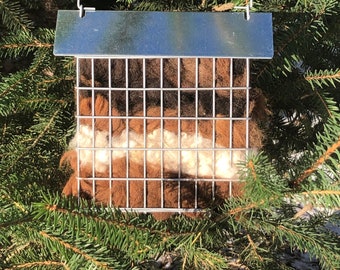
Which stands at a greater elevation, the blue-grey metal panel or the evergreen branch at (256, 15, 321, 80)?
the blue-grey metal panel

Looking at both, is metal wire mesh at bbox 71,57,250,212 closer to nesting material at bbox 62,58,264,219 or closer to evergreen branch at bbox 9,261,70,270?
nesting material at bbox 62,58,264,219

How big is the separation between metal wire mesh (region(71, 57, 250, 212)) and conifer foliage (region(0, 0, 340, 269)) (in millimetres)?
47

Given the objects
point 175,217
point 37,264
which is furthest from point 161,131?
point 37,264

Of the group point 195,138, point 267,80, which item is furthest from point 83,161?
point 267,80

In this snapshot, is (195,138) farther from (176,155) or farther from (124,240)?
(124,240)

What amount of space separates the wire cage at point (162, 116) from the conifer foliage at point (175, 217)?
1.8 inches

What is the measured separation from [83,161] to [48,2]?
2.37ft

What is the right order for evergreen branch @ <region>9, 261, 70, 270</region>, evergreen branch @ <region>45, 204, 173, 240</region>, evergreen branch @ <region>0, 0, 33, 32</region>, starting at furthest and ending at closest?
1. evergreen branch @ <region>0, 0, 33, 32</region>
2. evergreen branch @ <region>9, 261, 70, 270</region>
3. evergreen branch @ <region>45, 204, 173, 240</region>

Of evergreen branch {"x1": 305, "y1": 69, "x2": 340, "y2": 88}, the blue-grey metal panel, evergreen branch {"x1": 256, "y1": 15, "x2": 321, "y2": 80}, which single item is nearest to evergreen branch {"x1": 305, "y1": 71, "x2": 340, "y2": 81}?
evergreen branch {"x1": 305, "y1": 69, "x2": 340, "y2": 88}

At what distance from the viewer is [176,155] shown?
2.63 feet

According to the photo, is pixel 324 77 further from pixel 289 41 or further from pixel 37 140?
pixel 37 140

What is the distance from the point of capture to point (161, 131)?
31.4 inches

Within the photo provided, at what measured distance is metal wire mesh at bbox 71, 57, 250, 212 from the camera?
79 cm

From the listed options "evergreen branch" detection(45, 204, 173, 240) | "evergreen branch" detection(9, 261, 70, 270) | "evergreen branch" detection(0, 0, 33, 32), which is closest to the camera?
"evergreen branch" detection(45, 204, 173, 240)
